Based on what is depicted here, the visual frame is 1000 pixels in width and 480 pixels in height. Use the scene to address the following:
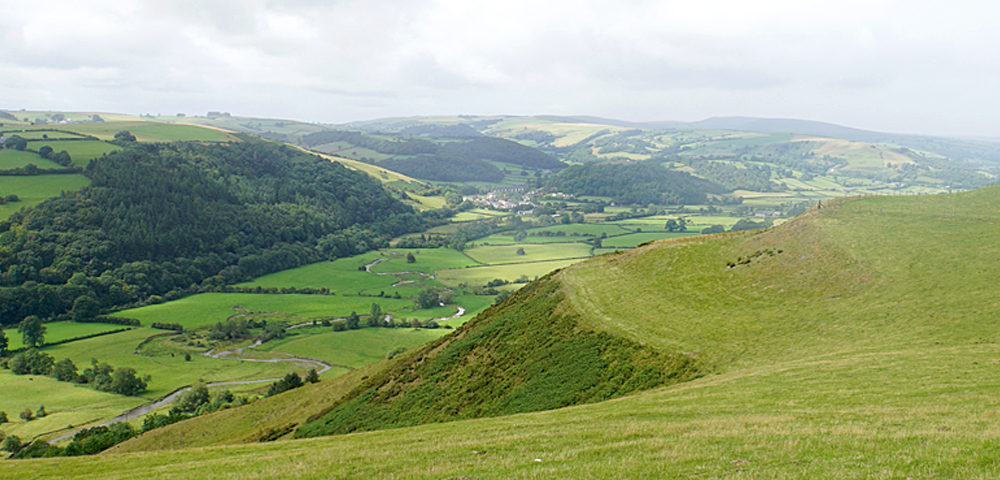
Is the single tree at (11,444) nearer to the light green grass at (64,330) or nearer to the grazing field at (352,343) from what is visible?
the grazing field at (352,343)

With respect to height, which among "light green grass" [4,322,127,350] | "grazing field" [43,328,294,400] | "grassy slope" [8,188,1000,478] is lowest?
"light green grass" [4,322,127,350]

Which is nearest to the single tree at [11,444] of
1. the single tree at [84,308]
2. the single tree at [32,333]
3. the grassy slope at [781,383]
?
the single tree at [32,333]

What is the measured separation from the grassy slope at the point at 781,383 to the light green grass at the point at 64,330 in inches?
5635

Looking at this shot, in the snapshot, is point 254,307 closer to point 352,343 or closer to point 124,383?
point 352,343

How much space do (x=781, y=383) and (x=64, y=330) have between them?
7119 inches

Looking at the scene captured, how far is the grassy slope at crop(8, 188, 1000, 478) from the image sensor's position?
2038cm

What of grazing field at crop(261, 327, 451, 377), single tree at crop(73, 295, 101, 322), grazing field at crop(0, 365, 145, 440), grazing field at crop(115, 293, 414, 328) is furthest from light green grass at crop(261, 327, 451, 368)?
single tree at crop(73, 295, 101, 322)

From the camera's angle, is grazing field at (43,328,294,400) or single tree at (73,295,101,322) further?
single tree at (73,295,101,322)

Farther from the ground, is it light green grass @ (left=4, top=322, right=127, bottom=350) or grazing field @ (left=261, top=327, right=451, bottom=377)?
grazing field @ (left=261, top=327, right=451, bottom=377)

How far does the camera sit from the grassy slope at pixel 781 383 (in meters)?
20.4

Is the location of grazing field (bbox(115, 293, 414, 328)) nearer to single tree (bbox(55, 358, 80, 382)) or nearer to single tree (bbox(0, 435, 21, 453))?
single tree (bbox(55, 358, 80, 382))

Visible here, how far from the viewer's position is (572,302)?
61.9 meters

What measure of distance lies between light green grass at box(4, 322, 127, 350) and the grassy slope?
470 ft

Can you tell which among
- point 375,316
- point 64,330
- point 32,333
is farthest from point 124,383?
point 64,330
